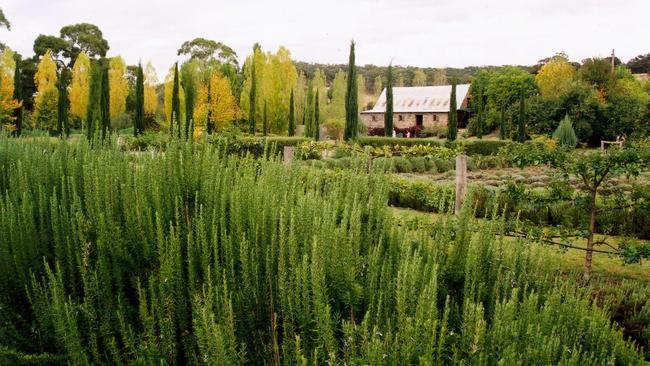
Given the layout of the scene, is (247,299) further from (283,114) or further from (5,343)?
(283,114)

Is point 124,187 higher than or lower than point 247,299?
higher

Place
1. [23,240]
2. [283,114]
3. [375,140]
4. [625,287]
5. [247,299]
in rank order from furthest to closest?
[283,114] → [375,140] → [625,287] → [23,240] → [247,299]

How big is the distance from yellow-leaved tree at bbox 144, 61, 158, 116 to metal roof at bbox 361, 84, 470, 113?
2036 centimetres

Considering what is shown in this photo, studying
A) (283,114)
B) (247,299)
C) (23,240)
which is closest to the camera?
(247,299)

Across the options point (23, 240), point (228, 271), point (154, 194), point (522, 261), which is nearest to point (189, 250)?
point (228, 271)

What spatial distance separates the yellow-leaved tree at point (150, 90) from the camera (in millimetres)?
36662

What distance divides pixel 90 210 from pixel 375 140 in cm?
2639

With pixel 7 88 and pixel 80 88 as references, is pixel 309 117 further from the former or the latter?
pixel 7 88

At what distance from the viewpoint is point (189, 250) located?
196cm

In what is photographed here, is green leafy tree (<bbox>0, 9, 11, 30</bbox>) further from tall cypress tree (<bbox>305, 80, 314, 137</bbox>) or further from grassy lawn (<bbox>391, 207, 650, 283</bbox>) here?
grassy lawn (<bbox>391, 207, 650, 283</bbox>)

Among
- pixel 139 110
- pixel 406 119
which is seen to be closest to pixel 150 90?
pixel 139 110

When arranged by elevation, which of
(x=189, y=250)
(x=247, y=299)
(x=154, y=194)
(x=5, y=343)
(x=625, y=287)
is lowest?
(x=625, y=287)

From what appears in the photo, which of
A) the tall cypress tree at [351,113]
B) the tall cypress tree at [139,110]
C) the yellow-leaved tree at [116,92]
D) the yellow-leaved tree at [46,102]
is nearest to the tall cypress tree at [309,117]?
the tall cypress tree at [351,113]

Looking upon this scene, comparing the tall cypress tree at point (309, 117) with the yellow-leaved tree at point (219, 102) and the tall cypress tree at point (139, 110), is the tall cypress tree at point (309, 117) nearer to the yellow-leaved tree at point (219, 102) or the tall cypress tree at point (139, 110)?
the yellow-leaved tree at point (219, 102)
